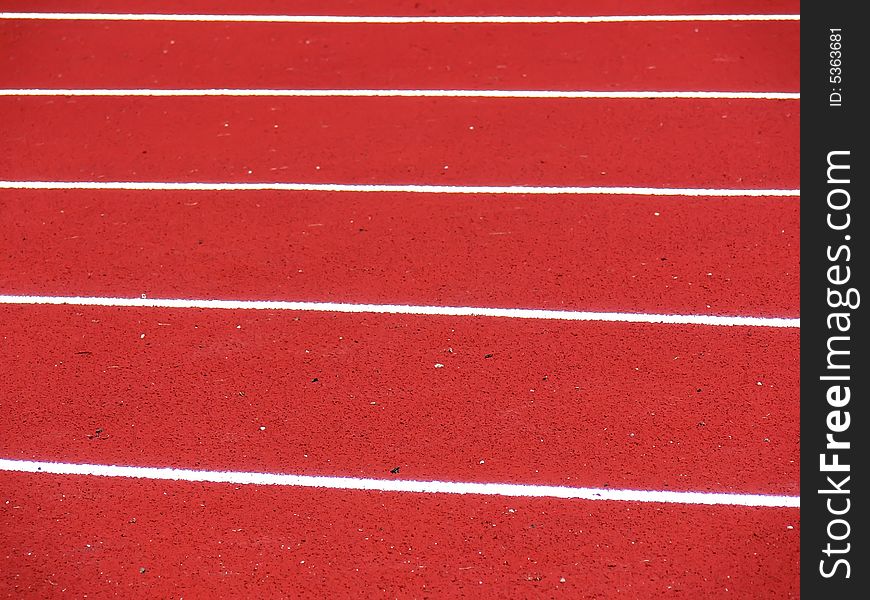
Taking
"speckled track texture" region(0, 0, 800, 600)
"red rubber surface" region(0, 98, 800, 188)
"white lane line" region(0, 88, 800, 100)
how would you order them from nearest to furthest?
1. "speckled track texture" region(0, 0, 800, 600)
2. "red rubber surface" region(0, 98, 800, 188)
3. "white lane line" region(0, 88, 800, 100)

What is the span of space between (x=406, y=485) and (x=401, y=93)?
8.00 ft

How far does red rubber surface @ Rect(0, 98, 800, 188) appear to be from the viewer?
416 cm

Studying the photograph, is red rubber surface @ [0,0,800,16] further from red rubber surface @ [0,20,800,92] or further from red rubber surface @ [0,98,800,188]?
red rubber surface @ [0,98,800,188]

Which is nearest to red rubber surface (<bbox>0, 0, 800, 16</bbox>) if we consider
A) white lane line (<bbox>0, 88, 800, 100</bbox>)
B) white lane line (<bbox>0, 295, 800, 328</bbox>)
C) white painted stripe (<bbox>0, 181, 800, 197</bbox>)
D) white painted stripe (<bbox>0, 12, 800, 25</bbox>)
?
white painted stripe (<bbox>0, 12, 800, 25</bbox>)

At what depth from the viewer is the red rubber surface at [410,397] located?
293cm

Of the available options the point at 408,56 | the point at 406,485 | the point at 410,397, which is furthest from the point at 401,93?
the point at 406,485

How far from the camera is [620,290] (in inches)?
138

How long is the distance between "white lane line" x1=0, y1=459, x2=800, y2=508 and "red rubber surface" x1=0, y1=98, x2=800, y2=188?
161 centimetres

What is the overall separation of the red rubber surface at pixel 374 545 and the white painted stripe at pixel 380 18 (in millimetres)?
3273
